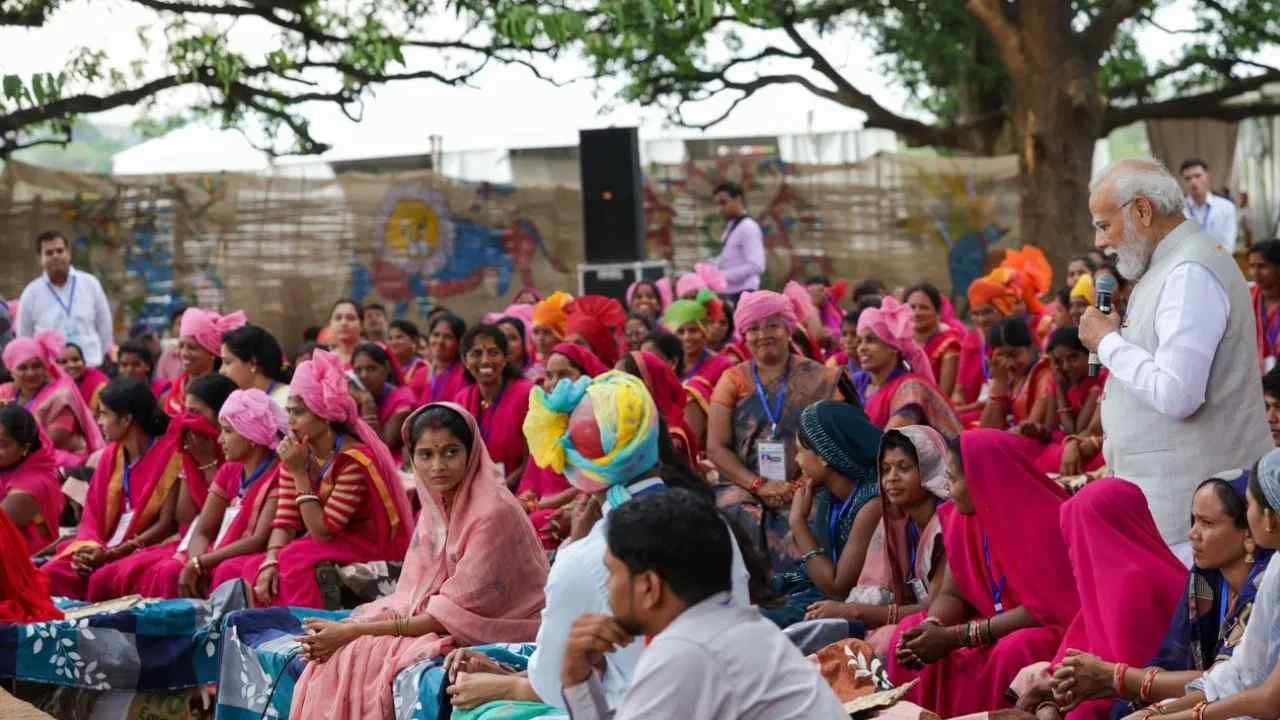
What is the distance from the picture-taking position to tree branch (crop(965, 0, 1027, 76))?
15172 mm

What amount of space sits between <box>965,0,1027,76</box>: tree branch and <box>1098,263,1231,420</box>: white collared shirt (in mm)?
10968

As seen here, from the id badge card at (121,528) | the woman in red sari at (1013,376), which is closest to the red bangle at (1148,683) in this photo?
the id badge card at (121,528)

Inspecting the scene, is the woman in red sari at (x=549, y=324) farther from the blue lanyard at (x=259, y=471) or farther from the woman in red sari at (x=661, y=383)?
the blue lanyard at (x=259, y=471)

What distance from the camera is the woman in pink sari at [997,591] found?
15.8ft

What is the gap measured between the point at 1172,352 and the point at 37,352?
6936mm

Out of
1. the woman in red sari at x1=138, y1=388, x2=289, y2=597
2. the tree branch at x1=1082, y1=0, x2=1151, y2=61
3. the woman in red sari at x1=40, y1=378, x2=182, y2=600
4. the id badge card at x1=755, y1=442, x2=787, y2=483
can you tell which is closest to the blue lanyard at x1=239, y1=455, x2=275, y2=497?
the woman in red sari at x1=138, y1=388, x2=289, y2=597

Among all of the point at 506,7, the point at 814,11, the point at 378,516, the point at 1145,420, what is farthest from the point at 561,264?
the point at 1145,420

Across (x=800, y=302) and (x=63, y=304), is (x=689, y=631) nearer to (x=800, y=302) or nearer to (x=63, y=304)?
(x=800, y=302)

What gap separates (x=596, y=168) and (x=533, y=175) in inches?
167

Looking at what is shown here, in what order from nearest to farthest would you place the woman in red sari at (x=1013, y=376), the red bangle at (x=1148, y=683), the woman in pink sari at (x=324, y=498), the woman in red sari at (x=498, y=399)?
the red bangle at (x=1148, y=683) → the woman in pink sari at (x=324, y=498) → the woman in red sari at (x=498, y=399) → the woman in red sari at (x=1013, y=376)

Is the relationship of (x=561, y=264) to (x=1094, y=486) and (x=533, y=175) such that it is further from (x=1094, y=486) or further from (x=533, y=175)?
(x=1094, y=486)

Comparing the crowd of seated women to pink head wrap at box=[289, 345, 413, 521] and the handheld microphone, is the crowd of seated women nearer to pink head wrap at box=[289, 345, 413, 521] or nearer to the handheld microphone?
pink head wrap at box=[289, 345, 413, 521]

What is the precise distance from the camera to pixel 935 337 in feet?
33.8

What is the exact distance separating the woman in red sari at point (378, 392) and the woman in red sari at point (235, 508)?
2125mm
